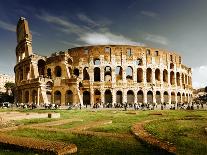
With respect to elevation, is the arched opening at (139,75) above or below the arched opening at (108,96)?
above

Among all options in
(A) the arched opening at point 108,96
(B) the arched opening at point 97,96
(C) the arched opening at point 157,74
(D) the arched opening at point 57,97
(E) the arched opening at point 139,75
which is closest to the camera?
(D) the arched opening at point 57,97

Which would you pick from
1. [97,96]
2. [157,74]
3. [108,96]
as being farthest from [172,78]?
[97,96]

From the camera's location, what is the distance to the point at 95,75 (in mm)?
49312

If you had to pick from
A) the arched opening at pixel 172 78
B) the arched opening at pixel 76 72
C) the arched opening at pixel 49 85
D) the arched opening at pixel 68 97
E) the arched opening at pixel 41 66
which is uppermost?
the arched opening at pixel 41 66

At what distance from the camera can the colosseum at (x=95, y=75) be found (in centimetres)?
4256

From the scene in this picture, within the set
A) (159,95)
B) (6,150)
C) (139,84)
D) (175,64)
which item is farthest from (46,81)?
(6,150)

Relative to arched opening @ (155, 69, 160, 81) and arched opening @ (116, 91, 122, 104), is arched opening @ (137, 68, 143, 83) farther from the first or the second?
arched opening @ (116, 91, 122, 104)

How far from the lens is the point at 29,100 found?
42062 millimetres

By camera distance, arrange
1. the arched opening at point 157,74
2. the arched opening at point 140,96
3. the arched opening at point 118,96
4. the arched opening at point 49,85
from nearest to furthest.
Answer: the arched opening at point 49,85
the arched opening at point 118,96
the arched opening at point 140,96
the arched opening at point 157,74

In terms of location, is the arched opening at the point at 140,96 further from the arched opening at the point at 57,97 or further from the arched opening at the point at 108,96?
the arched opening at the point at 57,97

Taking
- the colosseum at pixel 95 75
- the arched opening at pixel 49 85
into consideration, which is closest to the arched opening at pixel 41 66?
the colosseum at pixel 95 75

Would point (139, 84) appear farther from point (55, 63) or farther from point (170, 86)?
point (55, 63)

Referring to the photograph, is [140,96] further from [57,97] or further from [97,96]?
[57,97]

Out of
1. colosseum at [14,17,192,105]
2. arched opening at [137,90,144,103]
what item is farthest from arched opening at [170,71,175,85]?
arched opening at [137,90,144,103]
